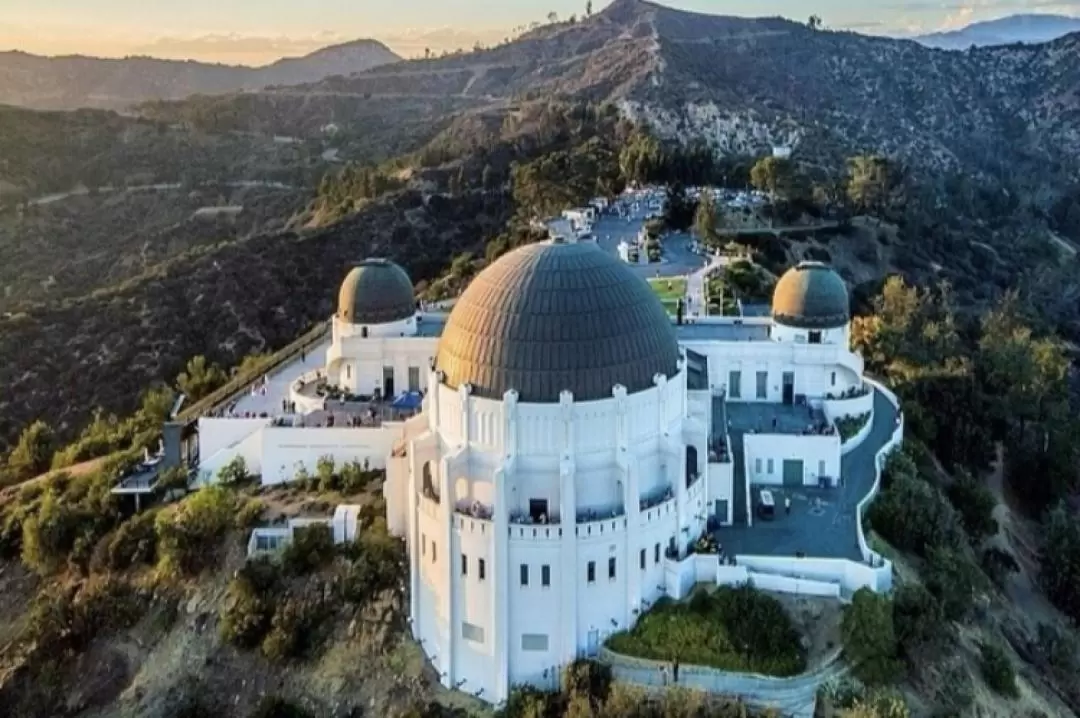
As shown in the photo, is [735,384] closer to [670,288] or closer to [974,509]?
[974,509]

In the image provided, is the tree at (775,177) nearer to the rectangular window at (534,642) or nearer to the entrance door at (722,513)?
the entrance door at (722,513)

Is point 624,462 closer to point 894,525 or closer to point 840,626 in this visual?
point 840,626

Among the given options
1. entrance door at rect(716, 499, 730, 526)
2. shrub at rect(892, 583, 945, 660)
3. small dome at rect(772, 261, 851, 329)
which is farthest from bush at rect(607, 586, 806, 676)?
small dome at rect(772, 261, 851, 329)

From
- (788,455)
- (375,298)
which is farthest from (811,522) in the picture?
(375,298)

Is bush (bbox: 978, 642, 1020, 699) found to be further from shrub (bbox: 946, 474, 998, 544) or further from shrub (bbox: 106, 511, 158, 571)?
shrub (bbox: 106, 511, 158, 571)

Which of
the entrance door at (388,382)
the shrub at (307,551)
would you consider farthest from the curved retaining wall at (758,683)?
the entrance door at (388,382)

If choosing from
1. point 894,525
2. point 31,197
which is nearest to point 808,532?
point 894,525
